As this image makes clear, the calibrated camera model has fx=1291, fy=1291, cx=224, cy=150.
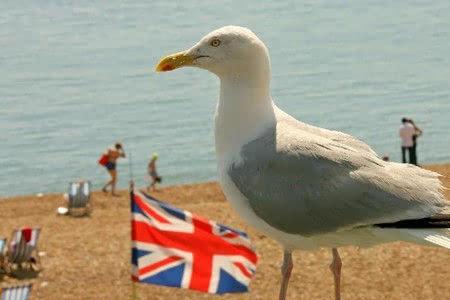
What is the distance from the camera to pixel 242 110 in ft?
27.6

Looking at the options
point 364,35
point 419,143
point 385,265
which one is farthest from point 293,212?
point 364,35

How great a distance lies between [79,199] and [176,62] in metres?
20.9

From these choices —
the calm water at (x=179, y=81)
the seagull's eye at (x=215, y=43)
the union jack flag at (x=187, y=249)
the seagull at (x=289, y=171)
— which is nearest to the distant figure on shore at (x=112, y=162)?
the calm water at (x=179, y=81)

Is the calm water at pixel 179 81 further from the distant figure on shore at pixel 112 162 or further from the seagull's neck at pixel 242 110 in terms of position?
the seagull's neck at pixel 242 110

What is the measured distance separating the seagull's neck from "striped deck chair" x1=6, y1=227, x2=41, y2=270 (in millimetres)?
14527

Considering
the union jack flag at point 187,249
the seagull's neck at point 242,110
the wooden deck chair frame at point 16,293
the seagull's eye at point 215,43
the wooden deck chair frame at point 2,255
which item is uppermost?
the seagull's eye at point 215,43

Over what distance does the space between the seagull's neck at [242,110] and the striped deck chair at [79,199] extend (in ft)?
68.9

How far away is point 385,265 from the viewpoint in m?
21.7

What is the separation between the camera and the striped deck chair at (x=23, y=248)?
22.5m

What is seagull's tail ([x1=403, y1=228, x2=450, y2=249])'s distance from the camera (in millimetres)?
7867

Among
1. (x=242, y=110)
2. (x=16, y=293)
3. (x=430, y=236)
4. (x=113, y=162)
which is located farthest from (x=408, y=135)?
(x=430, y=236)

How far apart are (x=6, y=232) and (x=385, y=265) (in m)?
9.61

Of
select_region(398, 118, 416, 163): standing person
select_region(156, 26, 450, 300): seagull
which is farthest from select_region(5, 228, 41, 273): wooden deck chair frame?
select_region(156, 26, 450, 300): seagull

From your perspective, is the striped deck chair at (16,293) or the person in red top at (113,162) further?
the person in red top at (113,162)
